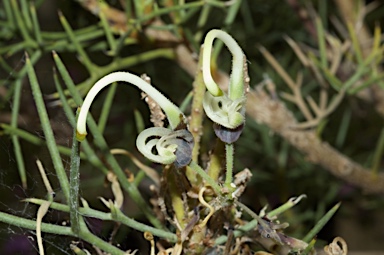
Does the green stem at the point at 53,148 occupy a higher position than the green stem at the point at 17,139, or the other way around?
→ the green stem at the point at 17,139

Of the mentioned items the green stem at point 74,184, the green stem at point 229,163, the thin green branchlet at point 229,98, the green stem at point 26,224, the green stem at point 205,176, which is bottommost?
the green stem at point 26,224

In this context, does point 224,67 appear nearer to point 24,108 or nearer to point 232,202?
point 24,108

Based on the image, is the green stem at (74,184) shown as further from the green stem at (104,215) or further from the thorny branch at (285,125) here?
the thorny branch at (285,125)

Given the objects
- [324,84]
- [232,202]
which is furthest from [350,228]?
[232,202]

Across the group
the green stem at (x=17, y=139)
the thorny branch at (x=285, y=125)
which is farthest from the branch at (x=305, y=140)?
the green stem at (x=17, y=139)

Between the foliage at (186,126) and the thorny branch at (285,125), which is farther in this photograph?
the thorny branch at (285,125)

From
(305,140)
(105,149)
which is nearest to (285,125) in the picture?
(305,140)

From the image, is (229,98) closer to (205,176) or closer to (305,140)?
(205,176)

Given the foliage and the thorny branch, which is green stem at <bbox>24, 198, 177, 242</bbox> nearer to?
the foliage
